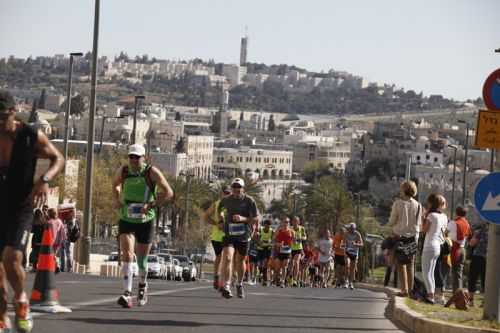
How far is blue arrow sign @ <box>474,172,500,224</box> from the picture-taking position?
16.0m

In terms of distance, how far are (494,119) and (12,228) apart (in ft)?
19.9

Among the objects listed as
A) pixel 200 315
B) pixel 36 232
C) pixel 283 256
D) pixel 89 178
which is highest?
pixel 89 178

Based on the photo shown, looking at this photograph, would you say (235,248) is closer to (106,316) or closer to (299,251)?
(106,316)

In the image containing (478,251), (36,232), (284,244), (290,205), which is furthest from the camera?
(290,205)

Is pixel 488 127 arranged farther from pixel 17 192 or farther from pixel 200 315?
pixel 17 192

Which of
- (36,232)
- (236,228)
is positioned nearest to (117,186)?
(236,228)

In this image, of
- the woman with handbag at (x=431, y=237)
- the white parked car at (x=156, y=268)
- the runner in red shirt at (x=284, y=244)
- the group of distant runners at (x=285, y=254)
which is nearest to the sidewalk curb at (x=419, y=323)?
the woman with handbag at (x=431, y=237)

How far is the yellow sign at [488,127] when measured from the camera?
53.9 feet

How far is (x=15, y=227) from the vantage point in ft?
40.5

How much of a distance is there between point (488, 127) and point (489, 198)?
0.83 m

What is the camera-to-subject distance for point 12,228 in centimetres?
1235

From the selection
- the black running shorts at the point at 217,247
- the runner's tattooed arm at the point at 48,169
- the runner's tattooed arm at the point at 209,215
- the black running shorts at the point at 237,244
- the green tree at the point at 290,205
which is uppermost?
the runner's tattooed arm at the point at 48,169

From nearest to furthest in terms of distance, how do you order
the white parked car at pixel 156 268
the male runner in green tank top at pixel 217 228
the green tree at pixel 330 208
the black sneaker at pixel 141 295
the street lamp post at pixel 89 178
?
the black sneaker at pixel 141 295 → the male runner in green tank top at pixel 217 228 → the street lamp post at pixel 89 178 → the white parked car at pixel 156 268 → the green tree at pixel 330 208

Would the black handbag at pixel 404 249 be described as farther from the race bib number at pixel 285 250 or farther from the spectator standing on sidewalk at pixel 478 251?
the race bib number at pixel 285 250
